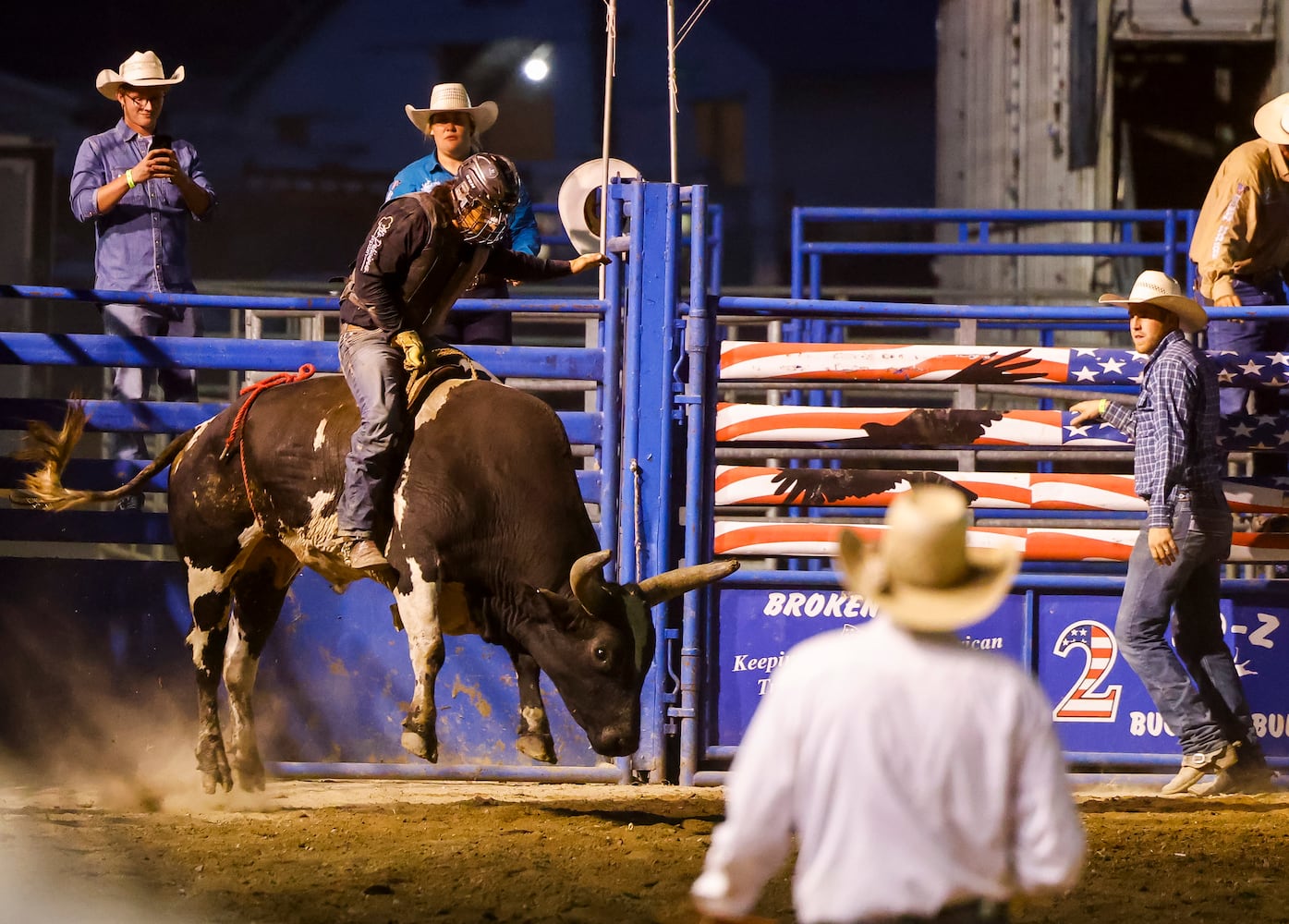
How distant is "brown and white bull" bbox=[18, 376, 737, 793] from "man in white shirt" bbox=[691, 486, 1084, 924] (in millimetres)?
3348

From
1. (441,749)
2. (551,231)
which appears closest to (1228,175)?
(441,749)

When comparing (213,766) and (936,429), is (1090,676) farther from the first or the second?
(213,766)

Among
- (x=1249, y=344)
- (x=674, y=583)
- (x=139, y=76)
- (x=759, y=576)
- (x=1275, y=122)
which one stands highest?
(x=139, y=76)

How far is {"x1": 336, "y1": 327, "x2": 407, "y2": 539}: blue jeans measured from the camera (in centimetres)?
657

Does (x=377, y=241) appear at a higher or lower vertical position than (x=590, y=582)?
higher

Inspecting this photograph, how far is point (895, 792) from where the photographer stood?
283 cm

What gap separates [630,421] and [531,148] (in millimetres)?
8629

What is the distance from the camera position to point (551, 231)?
50.3ft

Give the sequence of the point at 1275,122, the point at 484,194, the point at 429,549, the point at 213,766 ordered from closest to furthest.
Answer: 1. the point at 429,549
2. the point at 484,194
3. the point at 213,766
4. the point at 1275,122

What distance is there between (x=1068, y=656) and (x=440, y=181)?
3.70 meters

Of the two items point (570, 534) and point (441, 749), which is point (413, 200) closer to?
point (570, 534)

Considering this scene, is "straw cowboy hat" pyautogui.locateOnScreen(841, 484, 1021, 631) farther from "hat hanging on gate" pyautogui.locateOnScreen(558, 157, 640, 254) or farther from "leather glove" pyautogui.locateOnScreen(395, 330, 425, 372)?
"hat hanging on gate" pyautogui.locateOnScreen(558, 157, 640, 254)

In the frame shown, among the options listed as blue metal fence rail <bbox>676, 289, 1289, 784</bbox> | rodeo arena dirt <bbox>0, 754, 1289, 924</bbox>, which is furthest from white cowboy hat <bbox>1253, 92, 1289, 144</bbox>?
rodeo arena dirt <bbox>0, 754, 1289, 924</bbox>

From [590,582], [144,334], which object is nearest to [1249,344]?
[590,582]
